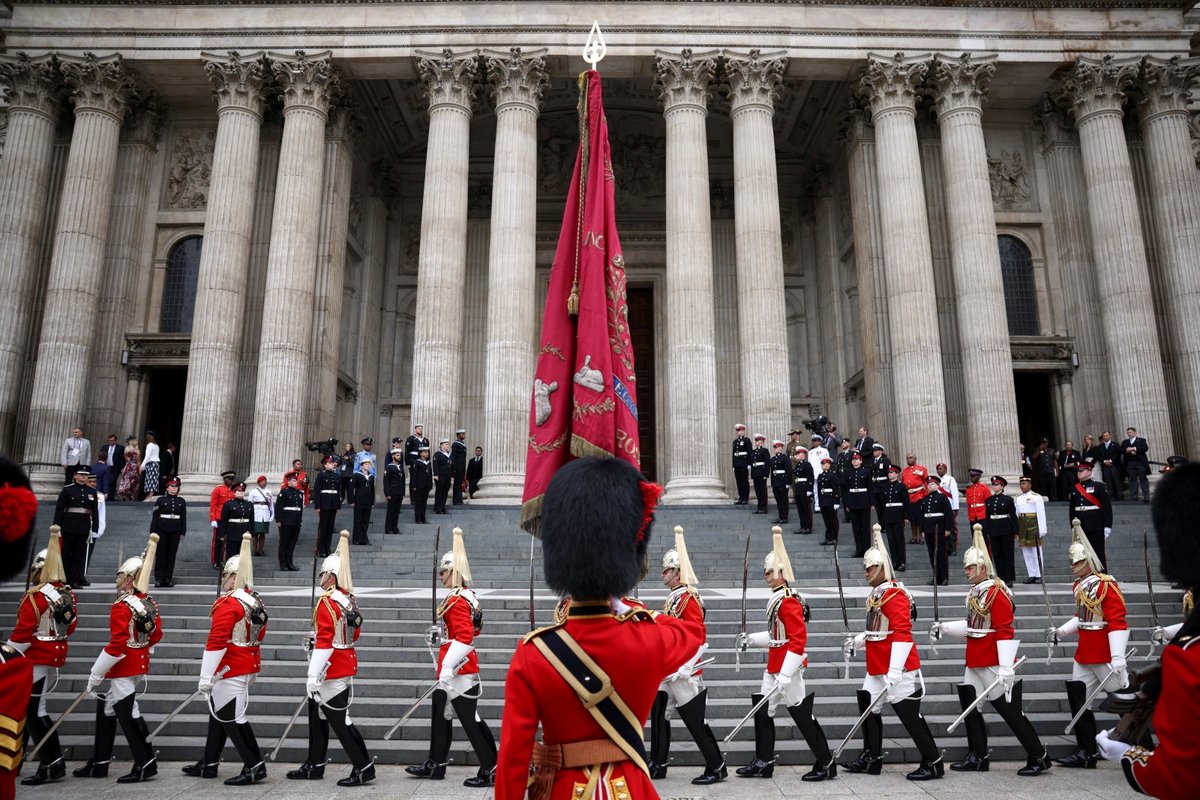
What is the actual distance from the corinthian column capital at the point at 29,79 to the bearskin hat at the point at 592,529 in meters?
27.2

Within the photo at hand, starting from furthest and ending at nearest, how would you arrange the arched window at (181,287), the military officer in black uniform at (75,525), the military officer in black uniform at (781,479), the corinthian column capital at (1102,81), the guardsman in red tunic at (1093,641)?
the arched window at (181,287)
the corinthian column capital at (1102,81)
the military officer in black uniform at (781,479)
the military officer in black uniform at (75,525)
the guardsman in red tunic at (1093,641)

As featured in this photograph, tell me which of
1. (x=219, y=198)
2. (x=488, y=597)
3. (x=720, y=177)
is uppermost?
(x=720, y=177)

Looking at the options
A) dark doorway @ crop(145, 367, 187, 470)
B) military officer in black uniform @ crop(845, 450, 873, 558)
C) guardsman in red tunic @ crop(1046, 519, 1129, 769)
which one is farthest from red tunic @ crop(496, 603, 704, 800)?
dark doorway @ crop(145, 367, 187, 470)

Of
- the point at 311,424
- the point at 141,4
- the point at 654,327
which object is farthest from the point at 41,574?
the point at 654,327

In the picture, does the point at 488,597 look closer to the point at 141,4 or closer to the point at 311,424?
the point at 311,424

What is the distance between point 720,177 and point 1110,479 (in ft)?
55.2

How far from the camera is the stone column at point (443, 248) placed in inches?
847

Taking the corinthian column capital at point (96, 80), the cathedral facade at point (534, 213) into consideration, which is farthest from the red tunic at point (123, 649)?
the corinthian column capital at point (96, 80)

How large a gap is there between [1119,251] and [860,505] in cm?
1369

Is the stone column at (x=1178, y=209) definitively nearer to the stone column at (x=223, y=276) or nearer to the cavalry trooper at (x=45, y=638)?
the stone column at (x=223, y=276)

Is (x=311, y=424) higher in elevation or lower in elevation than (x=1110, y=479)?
higher

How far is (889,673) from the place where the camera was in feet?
24.5

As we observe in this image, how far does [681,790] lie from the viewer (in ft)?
24.0

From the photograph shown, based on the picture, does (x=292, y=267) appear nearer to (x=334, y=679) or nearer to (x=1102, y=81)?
(x=334, y=679)
